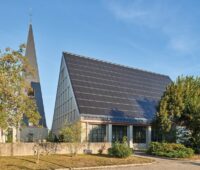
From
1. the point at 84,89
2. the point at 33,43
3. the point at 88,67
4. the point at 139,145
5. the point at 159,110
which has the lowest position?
the point at 139,145

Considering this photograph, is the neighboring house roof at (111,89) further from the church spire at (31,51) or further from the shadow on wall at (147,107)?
the church spire at (31,51)

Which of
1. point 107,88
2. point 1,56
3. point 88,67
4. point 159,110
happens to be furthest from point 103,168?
point 88,67

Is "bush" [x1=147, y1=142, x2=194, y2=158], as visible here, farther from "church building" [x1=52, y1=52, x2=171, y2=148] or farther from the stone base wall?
"church building" [x1=52, y1=52, x2=171, y2=148]

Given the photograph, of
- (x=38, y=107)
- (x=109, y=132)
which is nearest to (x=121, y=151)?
(x=109, y=132)

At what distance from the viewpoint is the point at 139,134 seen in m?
45.7

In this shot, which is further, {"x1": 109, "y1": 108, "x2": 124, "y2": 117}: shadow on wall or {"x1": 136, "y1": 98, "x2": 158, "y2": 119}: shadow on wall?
{"x1": 136, "y1": 98, "x2": 158, "y2": 119}: shadow on wall

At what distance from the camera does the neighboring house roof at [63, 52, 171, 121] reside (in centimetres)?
4409

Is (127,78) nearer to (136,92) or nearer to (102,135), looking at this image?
(136,92)

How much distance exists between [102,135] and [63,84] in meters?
13.4

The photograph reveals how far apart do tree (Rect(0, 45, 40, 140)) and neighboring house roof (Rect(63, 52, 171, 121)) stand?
803 inches

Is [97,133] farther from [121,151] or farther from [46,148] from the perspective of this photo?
[121,151]

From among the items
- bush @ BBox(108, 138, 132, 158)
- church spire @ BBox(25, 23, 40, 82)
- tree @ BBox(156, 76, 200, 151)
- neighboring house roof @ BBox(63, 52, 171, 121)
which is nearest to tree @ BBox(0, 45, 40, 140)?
bush @ BBox(108, 138, 132, 158)

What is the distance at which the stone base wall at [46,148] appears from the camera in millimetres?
25141

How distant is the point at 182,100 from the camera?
31.1 meters
